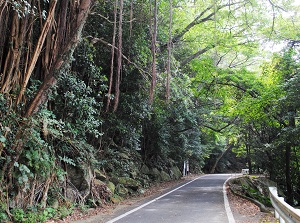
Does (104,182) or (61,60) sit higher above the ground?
(61,60)

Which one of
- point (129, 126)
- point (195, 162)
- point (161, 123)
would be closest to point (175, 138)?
point (161, 123)

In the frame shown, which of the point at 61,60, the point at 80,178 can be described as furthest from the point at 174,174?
the point at 61,60

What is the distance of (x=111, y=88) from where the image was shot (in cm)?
1155

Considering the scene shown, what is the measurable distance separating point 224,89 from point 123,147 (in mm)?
7094

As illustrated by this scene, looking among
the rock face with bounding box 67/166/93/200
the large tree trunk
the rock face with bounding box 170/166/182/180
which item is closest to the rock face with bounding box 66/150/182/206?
the rock face with bounding box 67/166/93/200

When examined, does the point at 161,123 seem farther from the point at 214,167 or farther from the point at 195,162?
the point at 214,167

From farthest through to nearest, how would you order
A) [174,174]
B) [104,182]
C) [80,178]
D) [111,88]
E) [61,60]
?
[174,174]
[111,88]
[104,182]
[80,178]
[61,60]

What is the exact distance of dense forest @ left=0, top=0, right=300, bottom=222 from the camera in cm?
636

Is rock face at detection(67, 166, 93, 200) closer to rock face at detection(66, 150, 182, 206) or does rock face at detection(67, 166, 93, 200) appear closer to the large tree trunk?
rock face at detection(66, 150, 182, 206)

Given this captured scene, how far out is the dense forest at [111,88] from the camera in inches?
250

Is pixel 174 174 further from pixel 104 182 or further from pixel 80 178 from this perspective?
pixel 80 178

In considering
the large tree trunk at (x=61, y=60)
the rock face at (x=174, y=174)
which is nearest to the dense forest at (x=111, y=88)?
the large tree trunk at (x=61, y=60)

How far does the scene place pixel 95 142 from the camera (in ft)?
39.9

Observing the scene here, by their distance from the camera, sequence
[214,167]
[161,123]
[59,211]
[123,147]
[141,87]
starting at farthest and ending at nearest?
[214,167]
[161,123]
[123,147]
[141,87]
[59,211]
